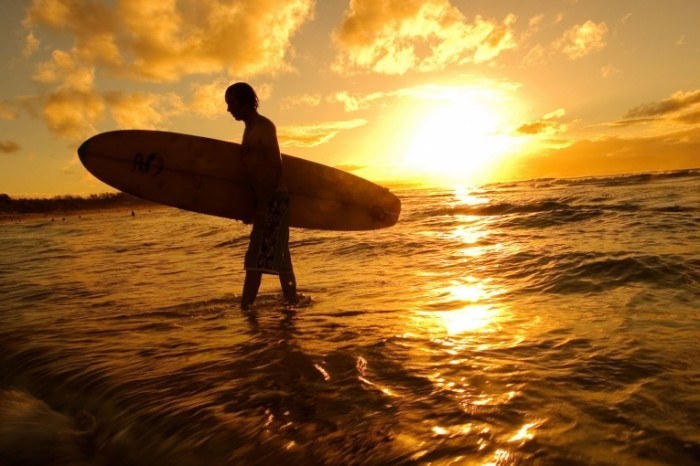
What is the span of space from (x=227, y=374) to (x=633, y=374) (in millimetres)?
2253

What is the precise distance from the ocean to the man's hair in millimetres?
2017

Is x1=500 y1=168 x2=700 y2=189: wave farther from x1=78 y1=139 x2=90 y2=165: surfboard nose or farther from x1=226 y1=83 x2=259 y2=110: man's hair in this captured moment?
x1=78 y1=139 x2=90 y2=165: surfboard nose

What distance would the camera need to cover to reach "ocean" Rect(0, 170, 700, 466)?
1.80 meters

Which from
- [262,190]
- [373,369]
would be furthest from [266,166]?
[373,369]

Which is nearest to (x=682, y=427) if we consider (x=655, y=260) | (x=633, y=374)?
(x=633, y=374)

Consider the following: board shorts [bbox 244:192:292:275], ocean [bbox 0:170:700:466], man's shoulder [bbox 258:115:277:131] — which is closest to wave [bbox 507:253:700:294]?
ocean [bbox 0:170:700:466]

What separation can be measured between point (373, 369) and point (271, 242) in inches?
82.5

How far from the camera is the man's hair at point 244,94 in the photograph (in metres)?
4.18

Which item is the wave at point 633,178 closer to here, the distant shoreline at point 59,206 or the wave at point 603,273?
the wave at point 603,273

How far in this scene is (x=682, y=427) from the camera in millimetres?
1829

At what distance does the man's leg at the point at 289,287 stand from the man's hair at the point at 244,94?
1.70 m

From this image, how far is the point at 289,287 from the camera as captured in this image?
459 cm

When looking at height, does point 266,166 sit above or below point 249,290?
above

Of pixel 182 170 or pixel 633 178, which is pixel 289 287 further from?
pixel 633 178
